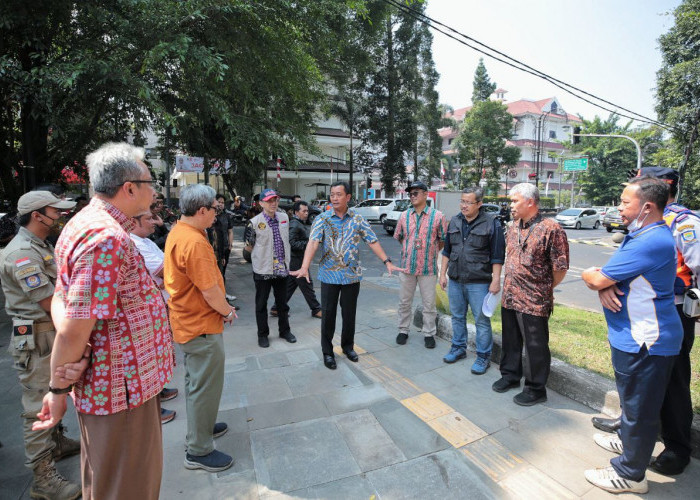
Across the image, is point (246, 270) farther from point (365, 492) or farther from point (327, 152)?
point (327, 152)

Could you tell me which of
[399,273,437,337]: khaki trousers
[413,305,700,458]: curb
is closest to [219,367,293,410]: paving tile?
[399,273,437,337]: khaki trousers

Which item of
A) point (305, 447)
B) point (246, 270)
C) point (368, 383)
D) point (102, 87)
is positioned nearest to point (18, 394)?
point (305, 447)

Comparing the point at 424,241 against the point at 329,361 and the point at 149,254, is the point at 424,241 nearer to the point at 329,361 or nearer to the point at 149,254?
the point at 329,361

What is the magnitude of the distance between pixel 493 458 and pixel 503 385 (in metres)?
0.98

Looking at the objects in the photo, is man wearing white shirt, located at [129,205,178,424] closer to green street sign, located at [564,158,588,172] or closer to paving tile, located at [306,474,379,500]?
paving tile, located at [306,474,379,500]

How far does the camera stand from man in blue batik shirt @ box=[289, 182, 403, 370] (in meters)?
4.04

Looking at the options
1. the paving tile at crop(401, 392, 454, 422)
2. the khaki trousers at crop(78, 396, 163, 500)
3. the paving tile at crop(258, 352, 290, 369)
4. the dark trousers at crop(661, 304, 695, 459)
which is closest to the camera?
the khaki trousers at crop(78, 396, 163, 500)

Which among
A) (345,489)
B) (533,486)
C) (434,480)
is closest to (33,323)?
(345,489)

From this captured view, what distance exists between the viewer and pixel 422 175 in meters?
28.9

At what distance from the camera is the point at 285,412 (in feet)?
10.5

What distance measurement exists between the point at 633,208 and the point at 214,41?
7.38 metres

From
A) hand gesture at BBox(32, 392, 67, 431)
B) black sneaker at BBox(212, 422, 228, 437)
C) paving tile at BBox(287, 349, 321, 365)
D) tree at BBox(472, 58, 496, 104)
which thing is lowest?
paving tile at BBox(287, 349, 321, 365)

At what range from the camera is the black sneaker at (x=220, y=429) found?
2878mm

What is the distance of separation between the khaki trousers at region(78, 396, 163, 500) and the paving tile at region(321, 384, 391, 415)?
5.59 feet
